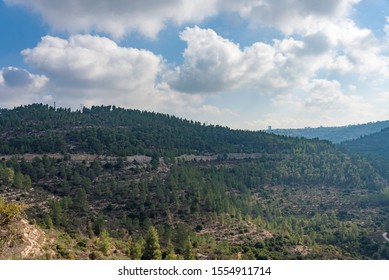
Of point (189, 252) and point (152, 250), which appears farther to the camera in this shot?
point (189, 252)

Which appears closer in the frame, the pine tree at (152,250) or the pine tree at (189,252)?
the pine tree at (152,250)

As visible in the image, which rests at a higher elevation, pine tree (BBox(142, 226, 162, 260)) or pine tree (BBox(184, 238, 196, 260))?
pine tree (BBox(142, 226, 162, 260))

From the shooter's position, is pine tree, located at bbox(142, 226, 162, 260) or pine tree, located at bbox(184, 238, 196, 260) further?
pine tree, located at bbox(184, 238, 196, 260)

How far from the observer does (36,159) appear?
183625 millimetres

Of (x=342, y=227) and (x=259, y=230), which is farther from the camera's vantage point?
(x=342, y=227)

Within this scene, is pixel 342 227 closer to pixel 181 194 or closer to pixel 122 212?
pixel 181 194

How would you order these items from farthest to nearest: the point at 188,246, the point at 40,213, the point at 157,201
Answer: the point at 157,201
the point at 40,213
the point at 188,246

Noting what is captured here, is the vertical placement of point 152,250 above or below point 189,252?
above

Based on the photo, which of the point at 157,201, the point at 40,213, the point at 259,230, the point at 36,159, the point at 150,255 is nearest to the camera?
the point at 150,255

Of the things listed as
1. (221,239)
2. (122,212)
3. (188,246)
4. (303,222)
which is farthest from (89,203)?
(303,222)

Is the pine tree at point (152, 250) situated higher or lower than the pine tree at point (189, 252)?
higher
